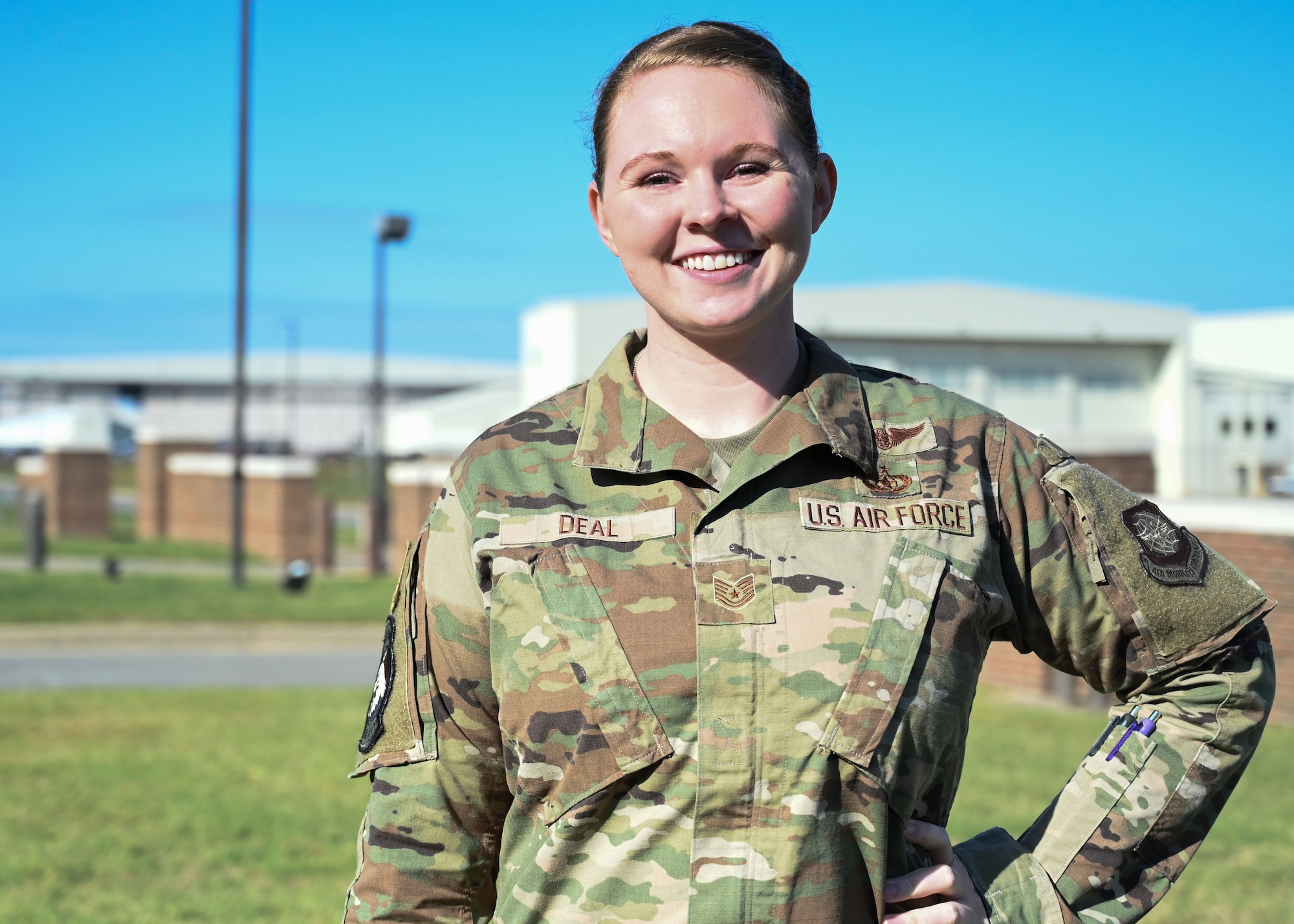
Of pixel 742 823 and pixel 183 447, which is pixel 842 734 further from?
pixel 183 447

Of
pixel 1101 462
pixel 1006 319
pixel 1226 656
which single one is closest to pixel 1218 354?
pixel 1006 319

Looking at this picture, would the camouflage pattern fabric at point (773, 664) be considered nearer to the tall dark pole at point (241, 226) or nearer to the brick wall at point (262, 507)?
the tall dark pole at point (241, 226)

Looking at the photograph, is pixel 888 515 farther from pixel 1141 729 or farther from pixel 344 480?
pixel 344 480

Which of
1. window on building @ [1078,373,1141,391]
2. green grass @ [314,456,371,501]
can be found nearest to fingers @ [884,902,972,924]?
window on building @ [1078,373,1141,391]

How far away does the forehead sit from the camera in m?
1.80

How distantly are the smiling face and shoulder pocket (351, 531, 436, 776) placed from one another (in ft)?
1.71

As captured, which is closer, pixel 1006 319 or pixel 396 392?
pixel 1006 319

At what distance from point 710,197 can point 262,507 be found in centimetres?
1987

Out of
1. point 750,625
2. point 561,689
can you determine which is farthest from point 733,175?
point 561,689

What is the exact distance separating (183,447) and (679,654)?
25395mm

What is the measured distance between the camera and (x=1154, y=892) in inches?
76.5

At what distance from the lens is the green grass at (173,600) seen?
12844 mm

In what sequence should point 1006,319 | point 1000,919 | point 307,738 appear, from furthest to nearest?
point 1006,319 < point 307,738 < point 1000,919

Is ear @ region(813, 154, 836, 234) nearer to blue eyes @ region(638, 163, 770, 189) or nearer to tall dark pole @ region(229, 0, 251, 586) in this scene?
blue eyes @ region(638, 163, 770, 189)
